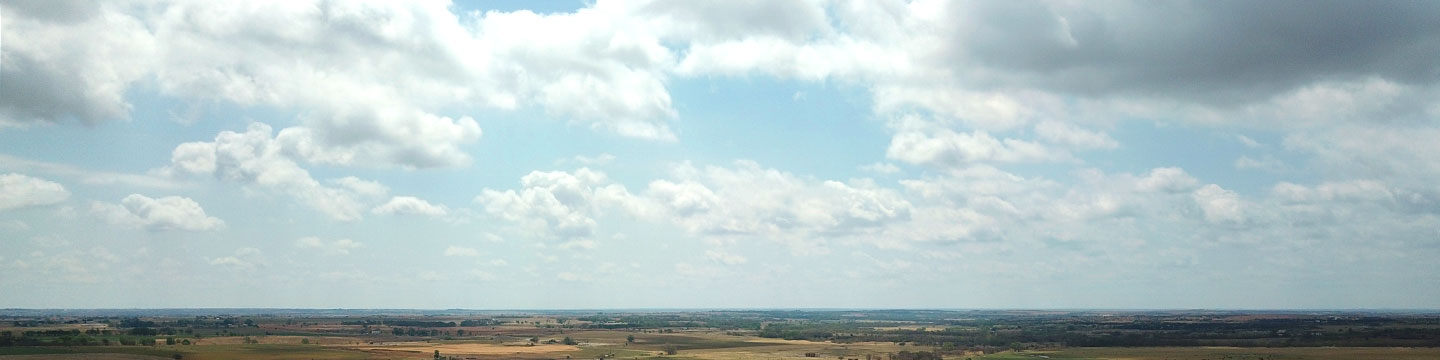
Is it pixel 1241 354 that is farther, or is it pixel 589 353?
pixel 589 353

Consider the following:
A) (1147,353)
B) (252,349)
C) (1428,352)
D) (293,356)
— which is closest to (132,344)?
(252,349)

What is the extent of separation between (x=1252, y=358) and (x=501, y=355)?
434 feet

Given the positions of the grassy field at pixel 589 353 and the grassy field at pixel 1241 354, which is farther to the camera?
the grassy field at pixel 1241 354

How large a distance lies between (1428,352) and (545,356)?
15615cm

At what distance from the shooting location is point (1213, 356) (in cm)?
17488

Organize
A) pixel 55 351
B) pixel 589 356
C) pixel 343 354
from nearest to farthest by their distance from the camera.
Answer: pixel 55 351 → pixel 343 354 → pixel 589 356

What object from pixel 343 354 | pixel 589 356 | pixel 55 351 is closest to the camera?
pixel 55 351

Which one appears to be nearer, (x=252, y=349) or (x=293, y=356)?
(x=293, y=356)

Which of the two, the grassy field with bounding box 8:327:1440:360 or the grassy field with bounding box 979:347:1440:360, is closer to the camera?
the grassy field with bounding box 8:327:1440:360

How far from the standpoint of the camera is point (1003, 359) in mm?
174375

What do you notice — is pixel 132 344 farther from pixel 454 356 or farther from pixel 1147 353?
pixel 1147 353

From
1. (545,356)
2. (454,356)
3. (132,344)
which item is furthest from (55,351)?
(545,356)

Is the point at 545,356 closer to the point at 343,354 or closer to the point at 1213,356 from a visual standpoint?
the point at 343,354

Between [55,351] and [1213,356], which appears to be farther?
[1213,356]
